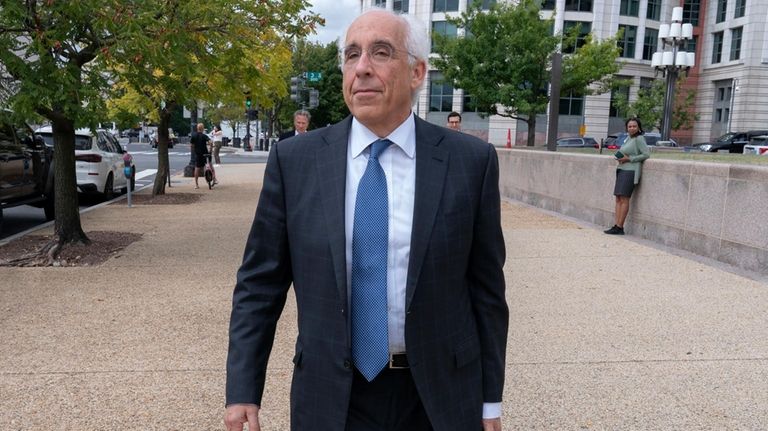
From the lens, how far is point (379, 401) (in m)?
1.92

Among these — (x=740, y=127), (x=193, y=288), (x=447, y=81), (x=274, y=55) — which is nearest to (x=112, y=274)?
(x=193, y=288)

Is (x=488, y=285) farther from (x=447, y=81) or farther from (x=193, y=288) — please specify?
(x=447, y=81)

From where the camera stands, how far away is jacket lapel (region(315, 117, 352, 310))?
1841 mm

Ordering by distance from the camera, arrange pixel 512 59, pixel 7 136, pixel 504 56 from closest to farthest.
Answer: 1. pixel 7 136
2. pixel 512 59
3. pixel 504 56

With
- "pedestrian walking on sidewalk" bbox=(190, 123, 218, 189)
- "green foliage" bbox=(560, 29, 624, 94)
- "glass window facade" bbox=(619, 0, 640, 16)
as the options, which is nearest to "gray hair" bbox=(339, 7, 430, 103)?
"pedestrian walking on sidewalk" bbox=(190, 123, 218, 189)

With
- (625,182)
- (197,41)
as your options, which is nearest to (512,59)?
(625,182)

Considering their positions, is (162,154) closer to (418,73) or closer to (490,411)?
(418,73)

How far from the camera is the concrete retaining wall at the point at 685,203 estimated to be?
25.1 ft

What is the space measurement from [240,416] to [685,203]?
323 inches

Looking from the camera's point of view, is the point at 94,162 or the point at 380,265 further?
the point at 94,162

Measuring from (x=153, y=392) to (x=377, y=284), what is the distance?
2755 mm

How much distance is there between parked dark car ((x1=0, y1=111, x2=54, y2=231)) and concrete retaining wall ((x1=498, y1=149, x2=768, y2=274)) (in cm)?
865

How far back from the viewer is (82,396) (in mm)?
4059

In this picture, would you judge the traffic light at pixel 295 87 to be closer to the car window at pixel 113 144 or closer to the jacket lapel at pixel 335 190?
the car window at pixel 113 144
